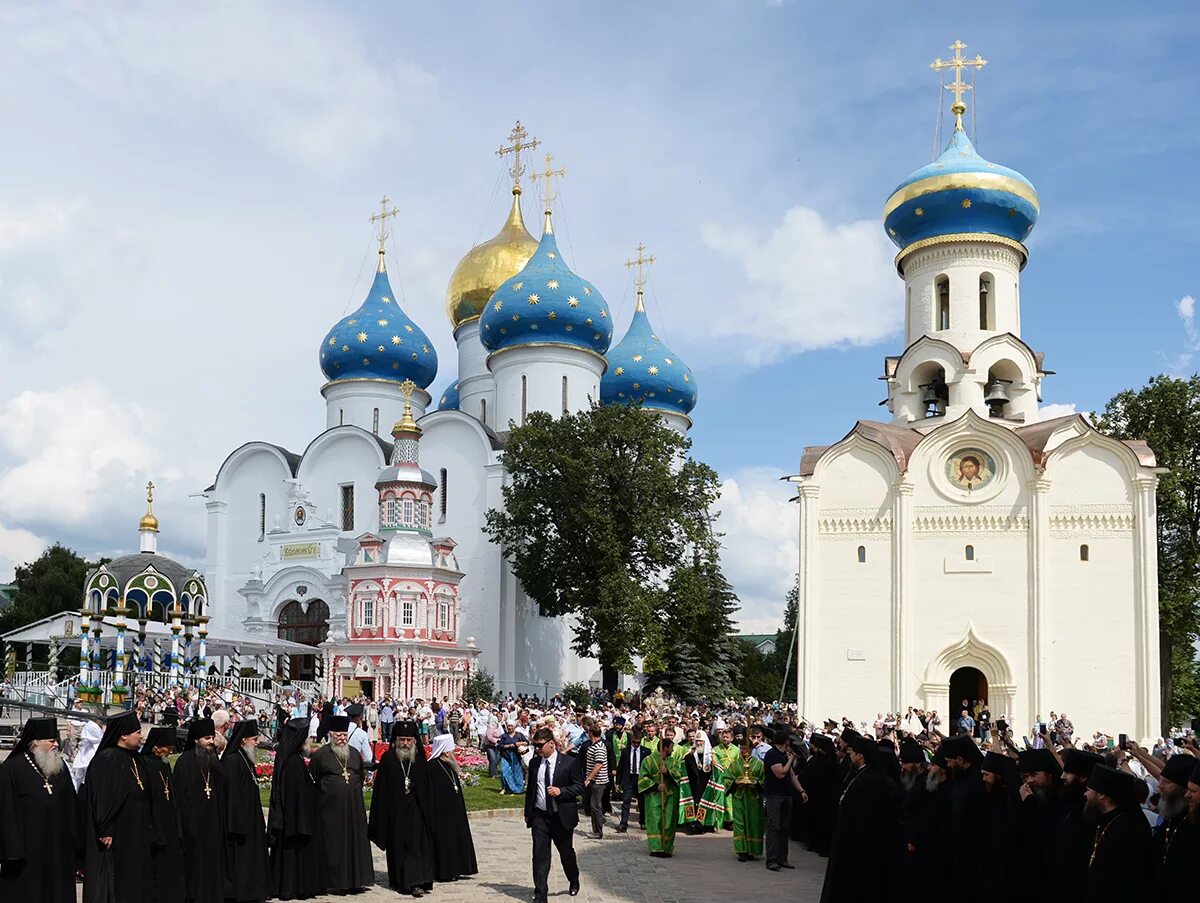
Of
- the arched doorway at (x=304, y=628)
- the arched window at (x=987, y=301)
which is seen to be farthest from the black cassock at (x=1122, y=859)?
the arched doorway at (x=304, y=628)

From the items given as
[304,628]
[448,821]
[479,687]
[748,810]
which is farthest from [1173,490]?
[448,821]

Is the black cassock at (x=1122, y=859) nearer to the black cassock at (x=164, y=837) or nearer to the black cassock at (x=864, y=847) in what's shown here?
the black cassock at (x=864, y=847)

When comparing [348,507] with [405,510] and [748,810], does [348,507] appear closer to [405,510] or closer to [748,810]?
[405,510]

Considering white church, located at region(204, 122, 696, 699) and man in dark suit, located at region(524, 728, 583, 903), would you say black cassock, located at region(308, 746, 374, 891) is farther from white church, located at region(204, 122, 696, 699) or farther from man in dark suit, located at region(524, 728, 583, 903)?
white church, located at region(204, 122, 696, 699)

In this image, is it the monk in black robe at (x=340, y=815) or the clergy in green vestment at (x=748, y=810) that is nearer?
the monk in black robe at (x=340, y=815)

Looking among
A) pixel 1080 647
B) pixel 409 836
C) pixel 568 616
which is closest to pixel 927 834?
pixel 409 836

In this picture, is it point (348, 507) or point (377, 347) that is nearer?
point (348, 507)

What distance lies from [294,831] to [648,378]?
124ft

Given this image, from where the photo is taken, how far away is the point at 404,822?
9.98 metres

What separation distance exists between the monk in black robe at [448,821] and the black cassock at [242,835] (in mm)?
1526

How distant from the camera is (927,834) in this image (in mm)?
8344

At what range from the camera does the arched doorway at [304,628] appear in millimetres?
39594

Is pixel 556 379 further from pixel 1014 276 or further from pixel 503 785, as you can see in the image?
pixel 503 785

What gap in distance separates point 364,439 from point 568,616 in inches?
341
